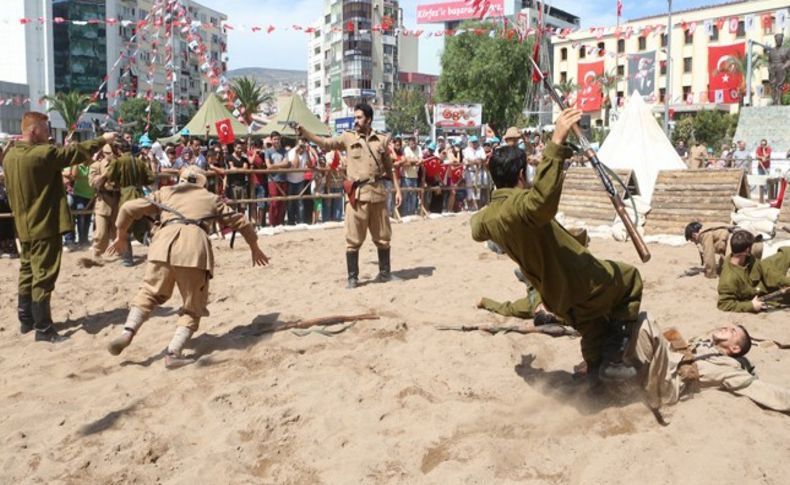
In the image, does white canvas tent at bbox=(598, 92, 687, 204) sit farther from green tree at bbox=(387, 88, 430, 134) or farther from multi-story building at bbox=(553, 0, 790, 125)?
green tree at bbox=(387, 88, 430, 134)

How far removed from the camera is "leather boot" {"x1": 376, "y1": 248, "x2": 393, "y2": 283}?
767 centimetres

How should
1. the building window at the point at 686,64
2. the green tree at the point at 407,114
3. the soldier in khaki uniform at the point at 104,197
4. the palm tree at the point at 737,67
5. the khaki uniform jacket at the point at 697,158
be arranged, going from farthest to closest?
the green tree at the point at 407,114 → the building window at the point at 686,64 → the palm tree at the point at 737,67 → the khaki uniform jacket at the point at 697,158 → the soldier in khaki uniform at the point at 104,197

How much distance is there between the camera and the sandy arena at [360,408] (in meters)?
3.36

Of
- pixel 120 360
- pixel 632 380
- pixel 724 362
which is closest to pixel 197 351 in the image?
pixel 120 360

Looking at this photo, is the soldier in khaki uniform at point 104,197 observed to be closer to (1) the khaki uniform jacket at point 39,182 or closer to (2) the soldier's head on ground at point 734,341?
(1) the khaki uniform jacket at point 39,182

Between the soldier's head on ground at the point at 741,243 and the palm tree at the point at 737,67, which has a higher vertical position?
the palm tree at the point at 737,67

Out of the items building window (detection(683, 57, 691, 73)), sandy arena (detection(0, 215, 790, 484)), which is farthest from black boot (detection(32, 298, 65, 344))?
building window (detection(683, 57, 691, 73))

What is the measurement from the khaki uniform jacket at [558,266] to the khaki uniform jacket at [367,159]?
11.7 feet

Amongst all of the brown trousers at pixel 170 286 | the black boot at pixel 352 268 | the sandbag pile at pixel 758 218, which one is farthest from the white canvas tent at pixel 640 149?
the brown trousers at pixel 170 286

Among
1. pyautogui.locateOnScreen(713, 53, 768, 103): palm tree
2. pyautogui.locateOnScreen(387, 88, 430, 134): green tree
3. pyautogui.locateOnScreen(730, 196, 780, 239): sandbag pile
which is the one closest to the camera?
pyautogui.locateOnScreen(730, 196, 780, 239): sandbag pile

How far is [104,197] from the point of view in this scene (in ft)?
30.0

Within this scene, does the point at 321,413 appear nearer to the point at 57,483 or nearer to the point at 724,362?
the point at 57,483

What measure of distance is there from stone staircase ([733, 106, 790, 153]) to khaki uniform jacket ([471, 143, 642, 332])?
22681 mm

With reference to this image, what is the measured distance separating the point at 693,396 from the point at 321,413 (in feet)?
6.71
